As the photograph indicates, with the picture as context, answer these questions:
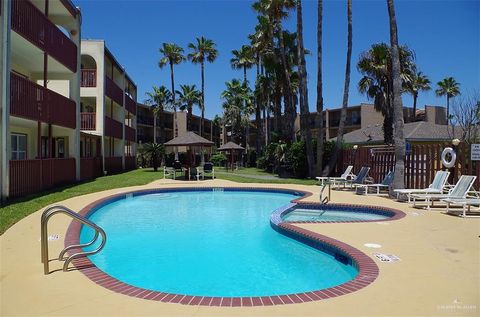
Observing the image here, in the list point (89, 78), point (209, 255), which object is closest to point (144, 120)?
point (89, 78)

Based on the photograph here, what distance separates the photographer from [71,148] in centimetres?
1895

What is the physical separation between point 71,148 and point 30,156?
6.20 ft

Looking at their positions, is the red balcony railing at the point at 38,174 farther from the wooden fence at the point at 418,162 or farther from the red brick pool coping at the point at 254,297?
the wooden fence at the point at 418,162

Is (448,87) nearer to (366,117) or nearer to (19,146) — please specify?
(366,117)

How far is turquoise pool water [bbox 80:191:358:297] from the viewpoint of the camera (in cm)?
566

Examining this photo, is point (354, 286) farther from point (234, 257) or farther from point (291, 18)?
point (291, 18)

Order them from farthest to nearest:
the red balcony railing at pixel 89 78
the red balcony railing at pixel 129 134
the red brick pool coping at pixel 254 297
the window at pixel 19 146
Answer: the red balcony railing at pixel 129 134 < the red balcony railing at pixel 89 78 < the window at pixel 19 146 < the red brick pool coping at pixel 254 297

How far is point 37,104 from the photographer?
1388 cm

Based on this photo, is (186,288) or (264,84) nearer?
(186,288)

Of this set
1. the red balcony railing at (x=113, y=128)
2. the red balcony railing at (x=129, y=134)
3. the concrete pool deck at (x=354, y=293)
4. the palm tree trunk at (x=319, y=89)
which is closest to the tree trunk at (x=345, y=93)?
the palm tree trunk at (x=319, y=89)

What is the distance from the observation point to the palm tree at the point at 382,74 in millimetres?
22719

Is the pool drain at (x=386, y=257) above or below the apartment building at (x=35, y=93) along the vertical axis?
below

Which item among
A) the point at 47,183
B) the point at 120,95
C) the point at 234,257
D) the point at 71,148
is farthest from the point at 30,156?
the point at 234,257

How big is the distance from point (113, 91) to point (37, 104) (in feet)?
44.1
